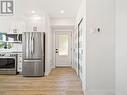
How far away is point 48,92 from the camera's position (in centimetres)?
401

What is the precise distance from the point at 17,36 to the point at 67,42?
3.09m

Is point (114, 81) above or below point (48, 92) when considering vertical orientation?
above

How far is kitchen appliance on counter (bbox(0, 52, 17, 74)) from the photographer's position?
635 cm

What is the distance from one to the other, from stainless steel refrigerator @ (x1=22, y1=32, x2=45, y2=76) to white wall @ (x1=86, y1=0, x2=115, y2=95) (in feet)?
9.09

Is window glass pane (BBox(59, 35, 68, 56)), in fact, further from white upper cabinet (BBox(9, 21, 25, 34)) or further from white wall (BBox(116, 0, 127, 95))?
white wall (BBox(116, 0, 127, 95))

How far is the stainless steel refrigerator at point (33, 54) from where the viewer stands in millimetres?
5977

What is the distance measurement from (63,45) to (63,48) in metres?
0.17

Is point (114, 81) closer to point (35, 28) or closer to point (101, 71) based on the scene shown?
point (101, 71)

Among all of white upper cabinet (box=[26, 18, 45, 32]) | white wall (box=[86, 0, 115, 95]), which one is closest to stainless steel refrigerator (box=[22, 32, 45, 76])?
white upper cabinet (box=[26, 18, 45, 32])

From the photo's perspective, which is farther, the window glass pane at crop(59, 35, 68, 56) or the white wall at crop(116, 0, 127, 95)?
the window glass pane at crop(59, 35, 68, 56)

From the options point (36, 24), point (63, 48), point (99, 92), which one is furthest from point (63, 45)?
point (99, 92)

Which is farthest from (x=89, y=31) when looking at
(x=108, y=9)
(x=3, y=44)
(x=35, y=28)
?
(x=3, y=44)

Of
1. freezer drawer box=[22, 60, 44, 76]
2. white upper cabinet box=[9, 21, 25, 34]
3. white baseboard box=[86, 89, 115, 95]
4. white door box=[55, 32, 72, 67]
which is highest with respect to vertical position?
white upper cabinet box=[9, 21, 25, 34]

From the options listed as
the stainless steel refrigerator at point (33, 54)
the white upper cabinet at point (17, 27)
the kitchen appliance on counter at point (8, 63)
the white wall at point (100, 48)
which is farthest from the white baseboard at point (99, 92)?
the white upper cabinet at point (17, 27)
